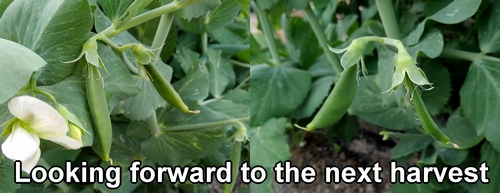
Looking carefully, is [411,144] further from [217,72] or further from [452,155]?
[217,72]

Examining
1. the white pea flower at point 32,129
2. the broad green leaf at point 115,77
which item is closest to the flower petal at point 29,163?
the white pea flower at point 32,129

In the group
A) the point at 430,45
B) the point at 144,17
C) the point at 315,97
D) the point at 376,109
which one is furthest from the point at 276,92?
the point at 144,17

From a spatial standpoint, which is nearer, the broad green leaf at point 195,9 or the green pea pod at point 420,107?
the green pea pod at point 420,107

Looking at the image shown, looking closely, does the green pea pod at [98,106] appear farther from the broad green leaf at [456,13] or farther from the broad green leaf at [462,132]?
the broad green leaf at [462,132]

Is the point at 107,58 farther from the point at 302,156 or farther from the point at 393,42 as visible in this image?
the point at 302,156

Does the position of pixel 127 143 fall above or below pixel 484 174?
above

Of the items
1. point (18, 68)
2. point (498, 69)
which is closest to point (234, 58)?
point (498, 69)

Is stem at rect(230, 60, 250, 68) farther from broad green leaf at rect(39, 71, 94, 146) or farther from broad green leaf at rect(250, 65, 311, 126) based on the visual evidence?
broad green leaf at rect(39, 71, 94, 146)
